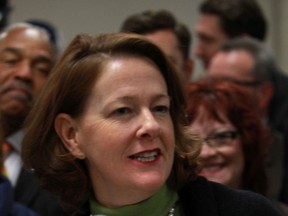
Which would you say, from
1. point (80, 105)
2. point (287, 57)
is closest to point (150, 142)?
point (80, 105)

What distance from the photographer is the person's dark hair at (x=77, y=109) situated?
1882mm

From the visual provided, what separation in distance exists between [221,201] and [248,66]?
1.46 meters

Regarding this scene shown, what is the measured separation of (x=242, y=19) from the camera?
143 inches

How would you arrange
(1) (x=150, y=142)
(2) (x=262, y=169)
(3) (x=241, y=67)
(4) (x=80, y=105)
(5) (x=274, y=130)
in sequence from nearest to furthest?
(1) (x=150, y=142)
(4) (x=80, y=105)
(2) (x=262, y=169)
(5) (x=274, y=130)
(3) (x=241, y=67)

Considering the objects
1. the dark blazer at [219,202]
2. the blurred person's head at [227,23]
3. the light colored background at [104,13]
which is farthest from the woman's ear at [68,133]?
the light colored background at [104,13]

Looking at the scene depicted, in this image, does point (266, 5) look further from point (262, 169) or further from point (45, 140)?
point (45, 140)

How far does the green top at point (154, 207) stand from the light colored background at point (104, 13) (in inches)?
122

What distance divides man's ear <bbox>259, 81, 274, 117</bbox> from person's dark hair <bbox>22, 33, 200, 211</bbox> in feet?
3.82

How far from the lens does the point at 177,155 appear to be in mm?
1933

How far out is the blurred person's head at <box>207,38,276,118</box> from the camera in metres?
3.14

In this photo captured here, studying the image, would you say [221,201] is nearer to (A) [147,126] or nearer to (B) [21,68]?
(A) [147,126]

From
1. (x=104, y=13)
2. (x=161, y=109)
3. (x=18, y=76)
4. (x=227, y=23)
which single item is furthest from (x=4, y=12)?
(x=161, y=109)

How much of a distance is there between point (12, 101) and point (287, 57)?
2423 millimetres

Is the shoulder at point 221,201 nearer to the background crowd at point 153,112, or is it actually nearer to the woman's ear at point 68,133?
the background crowd at point 153,112
